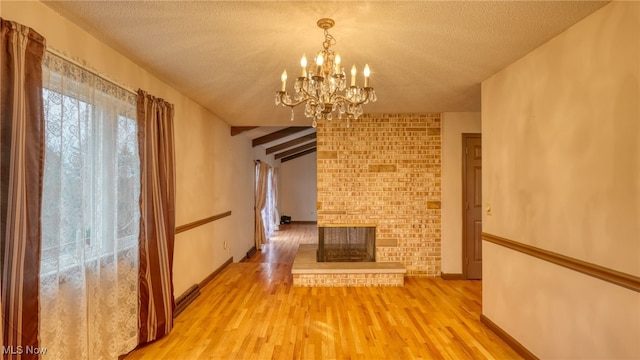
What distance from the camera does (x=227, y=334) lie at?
275 cm

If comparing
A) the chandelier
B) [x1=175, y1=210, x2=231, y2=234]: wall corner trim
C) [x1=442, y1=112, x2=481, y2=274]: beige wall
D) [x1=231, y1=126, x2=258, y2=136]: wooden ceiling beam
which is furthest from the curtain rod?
[x1=442, y1=112, x2=481, y2=274]: beige wall

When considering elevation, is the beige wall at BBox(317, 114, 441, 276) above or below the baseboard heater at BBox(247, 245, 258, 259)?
above

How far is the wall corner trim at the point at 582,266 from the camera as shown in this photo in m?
1.57

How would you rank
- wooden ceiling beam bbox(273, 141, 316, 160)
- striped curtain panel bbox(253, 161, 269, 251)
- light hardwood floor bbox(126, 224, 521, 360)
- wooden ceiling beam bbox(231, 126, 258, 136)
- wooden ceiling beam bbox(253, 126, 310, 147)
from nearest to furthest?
light hardwood floor bbox(126, 224, 521, 360)
wooden ceiling beam bbox(231, 126, 258, 136)
wooden ceiling beam bbox(253, 126, 310, 147)
striped curtain panel bbox(253, 161, 269, 251)
wooden ceiling beam bbox(273, 141, 316, 160)

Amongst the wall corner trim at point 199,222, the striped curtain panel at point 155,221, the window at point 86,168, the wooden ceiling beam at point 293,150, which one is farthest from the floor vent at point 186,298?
the wooden ceiling beam at point 293,150

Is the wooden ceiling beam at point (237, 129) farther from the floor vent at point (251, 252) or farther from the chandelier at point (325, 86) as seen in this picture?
the chandelier at point (325, 86)

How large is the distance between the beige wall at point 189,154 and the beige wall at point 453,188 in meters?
3.28

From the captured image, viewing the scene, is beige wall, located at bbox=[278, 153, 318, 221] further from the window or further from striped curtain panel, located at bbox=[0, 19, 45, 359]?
striped curtain panel, located at bbox=[0, 19, 45, 359]

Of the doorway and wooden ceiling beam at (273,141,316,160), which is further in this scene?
wooden ceiling beam at (273,141,316,160)

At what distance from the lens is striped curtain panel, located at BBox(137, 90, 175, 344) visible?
8.20ft

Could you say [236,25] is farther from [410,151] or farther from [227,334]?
[410,151]

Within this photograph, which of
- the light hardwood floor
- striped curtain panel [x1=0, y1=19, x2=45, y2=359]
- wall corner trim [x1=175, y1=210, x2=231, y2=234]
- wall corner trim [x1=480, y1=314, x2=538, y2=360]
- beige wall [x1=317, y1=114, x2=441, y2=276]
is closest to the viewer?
striped curtain panel [x1=0, y1=19, x2=45, y2=359]

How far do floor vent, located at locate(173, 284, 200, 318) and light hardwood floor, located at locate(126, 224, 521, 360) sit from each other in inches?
2.4

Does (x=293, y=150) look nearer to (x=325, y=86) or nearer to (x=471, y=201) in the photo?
(x=471, y=201)
